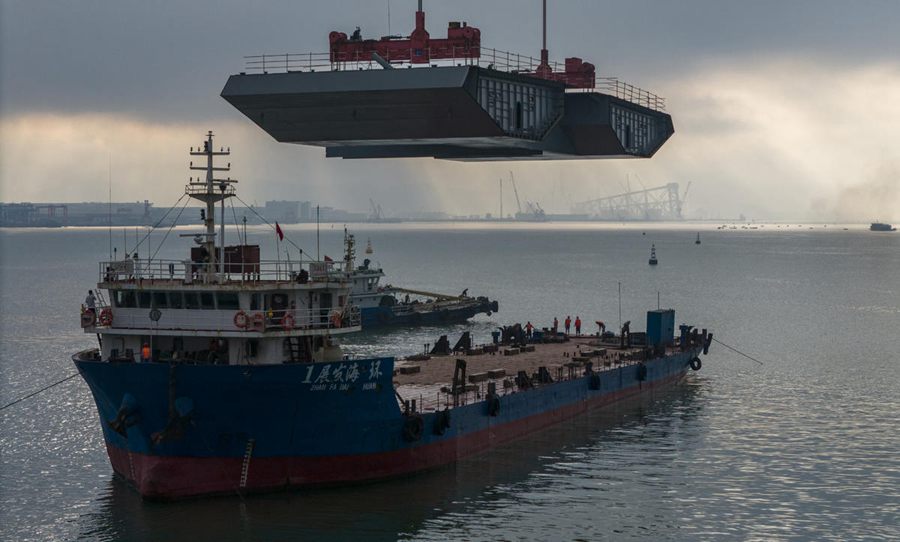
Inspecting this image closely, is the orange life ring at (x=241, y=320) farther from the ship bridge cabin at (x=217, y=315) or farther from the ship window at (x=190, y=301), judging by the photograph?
the ship window at (x=190, y=301)

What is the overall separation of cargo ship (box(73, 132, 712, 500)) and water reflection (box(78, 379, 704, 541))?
58cm

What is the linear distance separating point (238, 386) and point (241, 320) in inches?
105

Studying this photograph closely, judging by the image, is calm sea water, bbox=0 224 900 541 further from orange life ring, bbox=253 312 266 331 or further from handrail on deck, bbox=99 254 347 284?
handrail on deck, bbox=99 254 347 284

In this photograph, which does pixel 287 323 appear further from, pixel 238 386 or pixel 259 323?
pixel 238 386

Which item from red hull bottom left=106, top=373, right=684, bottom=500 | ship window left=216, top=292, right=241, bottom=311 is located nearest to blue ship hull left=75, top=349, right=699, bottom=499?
red hull bottom left=106, top=373, right=684, bottom=500

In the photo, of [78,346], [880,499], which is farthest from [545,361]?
[78,346]

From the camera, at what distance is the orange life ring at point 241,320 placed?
3866cm

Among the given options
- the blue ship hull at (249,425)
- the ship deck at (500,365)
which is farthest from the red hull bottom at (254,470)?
the ship deck at (500,365)

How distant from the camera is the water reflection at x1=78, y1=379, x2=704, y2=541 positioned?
36.4 meters

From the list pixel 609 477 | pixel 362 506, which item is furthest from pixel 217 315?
pixel 609 477

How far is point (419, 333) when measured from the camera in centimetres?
9856

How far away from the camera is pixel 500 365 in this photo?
58.8m

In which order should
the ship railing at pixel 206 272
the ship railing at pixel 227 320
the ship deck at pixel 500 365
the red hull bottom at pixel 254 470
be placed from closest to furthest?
1. the red hull bottom at pixel 254 470
2. the ship railing at pixel 227 320
3. the ship railing at pixel 206 272
4. the ship deck at pixel 500 365

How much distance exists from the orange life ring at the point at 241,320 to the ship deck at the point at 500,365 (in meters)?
8.19
